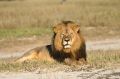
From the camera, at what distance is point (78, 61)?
37.3ft

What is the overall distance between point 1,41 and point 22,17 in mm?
7968

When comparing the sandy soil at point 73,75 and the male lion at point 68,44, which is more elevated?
the male lion at point 68,44

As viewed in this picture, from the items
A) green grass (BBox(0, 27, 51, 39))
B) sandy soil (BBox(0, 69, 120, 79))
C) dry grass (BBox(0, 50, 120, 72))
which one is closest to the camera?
sandy soil (BBox(0, 69, 120, 79))

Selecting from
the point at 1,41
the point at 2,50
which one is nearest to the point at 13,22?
the point at 1,41

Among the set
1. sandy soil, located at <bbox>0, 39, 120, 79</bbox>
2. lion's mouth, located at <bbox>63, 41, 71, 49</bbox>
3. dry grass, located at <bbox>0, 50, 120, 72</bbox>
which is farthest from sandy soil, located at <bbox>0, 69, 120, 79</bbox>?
lion's mouth, located at <bbox>63, 41, 71, 49</bbox>

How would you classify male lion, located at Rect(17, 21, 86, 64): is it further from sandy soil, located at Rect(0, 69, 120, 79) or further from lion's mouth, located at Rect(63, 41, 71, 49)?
sandy soil, located at Rect(0, 69, 120, 79)

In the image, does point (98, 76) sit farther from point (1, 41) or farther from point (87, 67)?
point (1, 41)

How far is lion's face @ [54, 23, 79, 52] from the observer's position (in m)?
11.2

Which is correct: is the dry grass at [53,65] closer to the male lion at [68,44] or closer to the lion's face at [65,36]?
the male lion at [68,44]

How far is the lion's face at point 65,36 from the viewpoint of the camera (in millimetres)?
11172

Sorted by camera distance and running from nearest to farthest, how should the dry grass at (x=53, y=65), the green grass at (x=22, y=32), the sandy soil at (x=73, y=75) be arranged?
the sandy soil at (x=73, y=75)
the dry grass at (x=53, y=65)
the green grass at (x=22, y=32)

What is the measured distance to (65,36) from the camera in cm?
1123

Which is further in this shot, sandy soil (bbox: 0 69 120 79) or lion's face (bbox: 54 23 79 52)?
lion's face (bbox: 54 23 79 52)

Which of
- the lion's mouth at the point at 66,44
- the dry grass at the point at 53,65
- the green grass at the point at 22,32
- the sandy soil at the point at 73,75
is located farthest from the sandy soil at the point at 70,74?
the green grass at the point at 22,32
